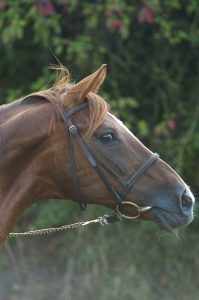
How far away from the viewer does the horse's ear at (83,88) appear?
317cm

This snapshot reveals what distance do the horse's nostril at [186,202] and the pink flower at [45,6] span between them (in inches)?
130

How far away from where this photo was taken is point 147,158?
124 inches

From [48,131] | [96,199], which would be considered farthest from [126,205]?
[48,131]

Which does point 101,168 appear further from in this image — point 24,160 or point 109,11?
point 109,11

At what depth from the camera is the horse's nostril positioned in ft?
10.2

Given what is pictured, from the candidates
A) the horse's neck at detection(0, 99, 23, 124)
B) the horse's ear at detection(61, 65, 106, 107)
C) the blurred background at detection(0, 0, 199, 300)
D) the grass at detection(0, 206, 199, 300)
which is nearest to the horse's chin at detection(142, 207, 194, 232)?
the horse's ear at detection(61, 65, 106, 107)

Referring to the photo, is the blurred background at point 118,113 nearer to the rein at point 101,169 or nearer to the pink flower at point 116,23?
the pink flower at point 116,23

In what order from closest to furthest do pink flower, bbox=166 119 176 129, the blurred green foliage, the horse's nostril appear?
the horse's nostril → the blurred green foliage → pink flower, bbox=166 119 176 129

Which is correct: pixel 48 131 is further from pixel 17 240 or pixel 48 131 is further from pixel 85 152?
pixel 17 240

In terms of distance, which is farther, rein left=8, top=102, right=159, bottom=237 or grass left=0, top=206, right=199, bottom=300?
grass left=0, top=206, right=199, bottom=300

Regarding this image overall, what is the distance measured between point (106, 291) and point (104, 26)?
227cm

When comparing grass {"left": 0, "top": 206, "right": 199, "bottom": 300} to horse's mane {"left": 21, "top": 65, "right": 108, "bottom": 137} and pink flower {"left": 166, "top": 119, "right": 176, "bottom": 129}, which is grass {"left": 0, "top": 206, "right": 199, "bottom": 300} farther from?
horse's mane {"left": 21, "top": 65, "right": 108, "bottom": 137}

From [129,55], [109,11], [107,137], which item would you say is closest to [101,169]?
[107,137]

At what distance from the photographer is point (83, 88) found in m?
3.18
